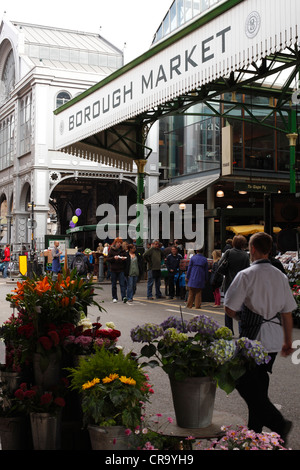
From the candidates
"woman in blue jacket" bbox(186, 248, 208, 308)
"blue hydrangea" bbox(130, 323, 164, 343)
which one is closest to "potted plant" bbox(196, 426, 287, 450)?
"blue hydrangea" bbox(130, 323, 164, 343)

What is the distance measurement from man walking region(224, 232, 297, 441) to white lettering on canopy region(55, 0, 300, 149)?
21.2 ft

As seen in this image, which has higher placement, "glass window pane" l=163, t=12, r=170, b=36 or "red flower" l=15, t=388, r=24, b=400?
"glass window pane" l=163, t=12, r=170, b=36

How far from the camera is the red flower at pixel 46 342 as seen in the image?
13.8 ft

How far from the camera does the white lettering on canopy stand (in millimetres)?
10344

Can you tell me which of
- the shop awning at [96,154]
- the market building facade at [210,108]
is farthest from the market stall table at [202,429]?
the shop awning at [96,154]

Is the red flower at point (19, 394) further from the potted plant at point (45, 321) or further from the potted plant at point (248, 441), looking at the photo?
the potted plant at point (248, 441)

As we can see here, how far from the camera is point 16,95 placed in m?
41.2

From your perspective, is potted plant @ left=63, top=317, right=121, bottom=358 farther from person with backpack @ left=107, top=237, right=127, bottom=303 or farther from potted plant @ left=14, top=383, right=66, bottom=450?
person with backpack @ left=107, top=237, right=127, bottom=303

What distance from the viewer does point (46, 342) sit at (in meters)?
4.22

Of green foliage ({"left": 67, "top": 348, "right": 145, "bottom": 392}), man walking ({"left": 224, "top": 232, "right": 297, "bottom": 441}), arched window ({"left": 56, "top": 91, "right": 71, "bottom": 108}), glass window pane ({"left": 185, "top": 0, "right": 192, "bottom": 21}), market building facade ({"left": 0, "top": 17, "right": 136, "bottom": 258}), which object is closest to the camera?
green foliage ({"left": 67, "top": 348, "right": 145, "bottom": 392})

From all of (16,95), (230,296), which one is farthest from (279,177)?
(230,296)

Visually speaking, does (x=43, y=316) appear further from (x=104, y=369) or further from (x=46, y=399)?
(x=104, y=369)

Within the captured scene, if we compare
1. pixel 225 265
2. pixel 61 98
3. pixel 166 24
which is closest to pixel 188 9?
pixel 166 24
